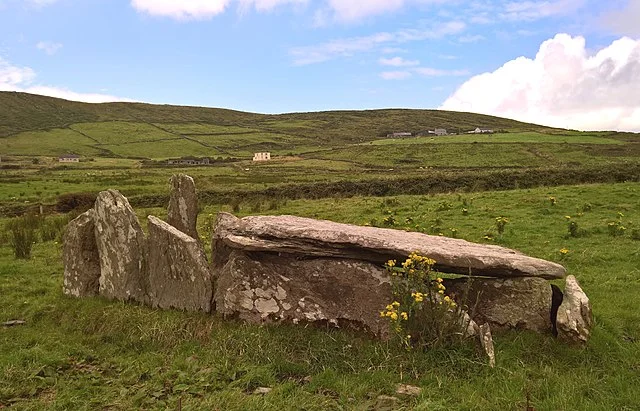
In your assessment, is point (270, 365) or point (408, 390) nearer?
point (408, 390)

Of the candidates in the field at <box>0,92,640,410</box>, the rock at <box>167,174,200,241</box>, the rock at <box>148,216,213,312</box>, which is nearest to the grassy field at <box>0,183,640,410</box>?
the field at <box>0,92,640,410</box>

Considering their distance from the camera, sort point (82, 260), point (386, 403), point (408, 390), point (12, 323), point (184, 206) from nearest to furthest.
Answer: point (386, 403), point (408, 390), point (12, 323), point (82, 260), point (184, 206)

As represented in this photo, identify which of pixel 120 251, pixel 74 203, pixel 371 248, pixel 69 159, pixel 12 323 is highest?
pixel 371 248

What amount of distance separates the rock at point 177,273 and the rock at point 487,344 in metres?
5.22

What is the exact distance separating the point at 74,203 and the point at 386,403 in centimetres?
2944

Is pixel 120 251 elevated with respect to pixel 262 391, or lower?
elevated

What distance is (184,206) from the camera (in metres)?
12.4

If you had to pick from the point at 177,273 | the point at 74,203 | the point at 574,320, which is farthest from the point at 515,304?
the point at 74,203

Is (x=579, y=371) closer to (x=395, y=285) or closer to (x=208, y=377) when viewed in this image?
(x=395, y=285)

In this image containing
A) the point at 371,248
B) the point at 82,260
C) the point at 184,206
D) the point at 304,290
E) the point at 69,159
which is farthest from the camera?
the point at 69,159

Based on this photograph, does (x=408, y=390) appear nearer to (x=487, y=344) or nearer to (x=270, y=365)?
(x=487, y=344)

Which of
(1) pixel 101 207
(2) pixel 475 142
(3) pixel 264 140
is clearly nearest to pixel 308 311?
(1) pixel 101 207

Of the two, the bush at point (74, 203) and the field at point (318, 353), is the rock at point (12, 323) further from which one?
the bush at point (74, 203)

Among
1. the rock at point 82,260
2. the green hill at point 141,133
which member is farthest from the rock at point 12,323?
the green hill at point 141,133
